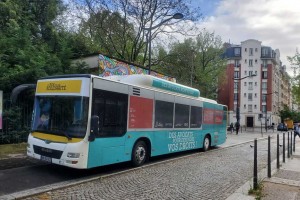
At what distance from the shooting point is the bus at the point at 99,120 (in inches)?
320

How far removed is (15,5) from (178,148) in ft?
58.1

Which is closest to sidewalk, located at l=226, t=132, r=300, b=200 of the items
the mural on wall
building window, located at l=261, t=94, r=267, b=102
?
the mural on wall

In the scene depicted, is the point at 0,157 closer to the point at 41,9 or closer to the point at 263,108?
the point at 41,9

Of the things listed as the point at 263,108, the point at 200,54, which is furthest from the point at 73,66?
the point at 263,108

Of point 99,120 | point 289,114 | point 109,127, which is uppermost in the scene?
point 289,114

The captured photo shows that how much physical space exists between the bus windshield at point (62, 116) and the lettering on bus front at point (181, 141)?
16.3 feet

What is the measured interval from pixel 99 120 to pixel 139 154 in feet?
7.93

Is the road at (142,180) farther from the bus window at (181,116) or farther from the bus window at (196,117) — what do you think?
the bus window at (196,117)

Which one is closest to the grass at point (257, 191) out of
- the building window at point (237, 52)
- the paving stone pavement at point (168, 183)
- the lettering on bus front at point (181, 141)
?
the paving stone pavement at point (168, 183)

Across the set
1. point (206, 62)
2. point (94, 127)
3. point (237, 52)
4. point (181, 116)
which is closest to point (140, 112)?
point (94, 127)

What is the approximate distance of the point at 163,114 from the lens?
1181cm

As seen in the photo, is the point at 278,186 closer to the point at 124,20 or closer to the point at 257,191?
the point at 257,191

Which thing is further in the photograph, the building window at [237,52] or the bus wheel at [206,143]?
the building window at [237,52]

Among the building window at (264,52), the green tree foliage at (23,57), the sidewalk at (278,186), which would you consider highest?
the building window at (264,52)
